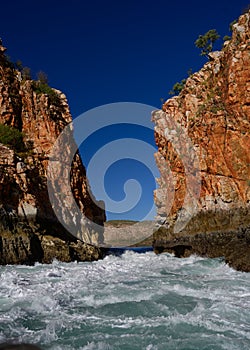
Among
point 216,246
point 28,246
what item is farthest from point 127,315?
point 216,246

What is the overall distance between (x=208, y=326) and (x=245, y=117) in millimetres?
20133

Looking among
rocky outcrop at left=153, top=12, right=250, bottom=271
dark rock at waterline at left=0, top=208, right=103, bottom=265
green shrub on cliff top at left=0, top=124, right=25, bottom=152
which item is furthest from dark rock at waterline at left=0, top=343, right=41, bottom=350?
green shrub on cliff top at left=0, top=124, right=25, bottom=152

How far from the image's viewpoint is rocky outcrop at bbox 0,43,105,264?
69.6 ft

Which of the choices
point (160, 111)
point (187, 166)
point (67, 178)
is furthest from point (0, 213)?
point (160, 111)

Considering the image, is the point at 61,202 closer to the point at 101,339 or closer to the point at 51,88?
the point at 51,88

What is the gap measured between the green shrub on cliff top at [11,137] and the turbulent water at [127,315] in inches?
723

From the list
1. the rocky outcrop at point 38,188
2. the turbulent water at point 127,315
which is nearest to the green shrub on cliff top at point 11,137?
the rocky outcrop at point 38,188

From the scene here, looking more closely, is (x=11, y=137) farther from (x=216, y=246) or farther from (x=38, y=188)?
(x=216, y=246)

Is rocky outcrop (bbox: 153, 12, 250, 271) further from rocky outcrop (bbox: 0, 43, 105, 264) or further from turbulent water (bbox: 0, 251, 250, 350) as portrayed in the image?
rocky outcrop (bbox: 0, 43, 105, 264)

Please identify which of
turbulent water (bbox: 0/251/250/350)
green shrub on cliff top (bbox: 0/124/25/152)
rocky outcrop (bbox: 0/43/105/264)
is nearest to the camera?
turbulent water (bbox: 0/251/250/350)

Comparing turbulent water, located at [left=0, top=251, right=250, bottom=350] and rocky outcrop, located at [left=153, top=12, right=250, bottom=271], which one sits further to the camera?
rocky outcrop, located at [left=153, top=12, right=250, bottom=271]

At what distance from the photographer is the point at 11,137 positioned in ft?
94.1

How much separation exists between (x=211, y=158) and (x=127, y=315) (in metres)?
21.3

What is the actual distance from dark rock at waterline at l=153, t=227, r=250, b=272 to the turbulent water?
541cm
